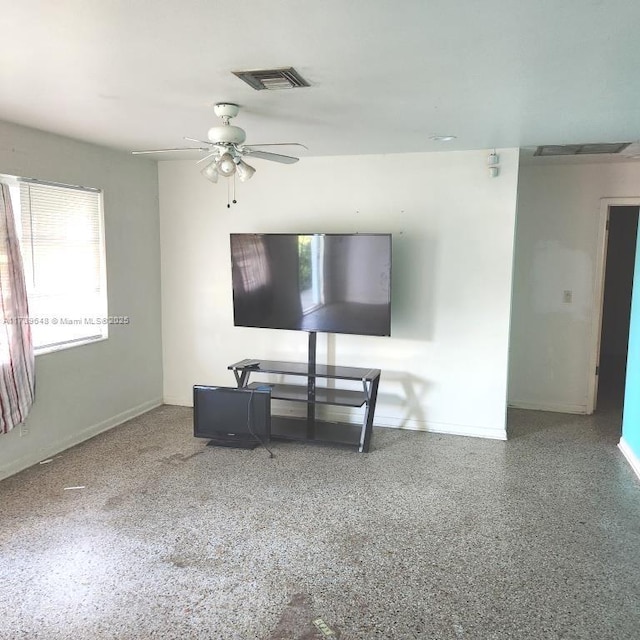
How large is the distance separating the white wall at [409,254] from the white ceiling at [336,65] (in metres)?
0.80

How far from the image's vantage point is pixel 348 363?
4930 millimetres

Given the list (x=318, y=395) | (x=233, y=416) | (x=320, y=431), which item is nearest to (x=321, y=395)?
(x=318, y=395)

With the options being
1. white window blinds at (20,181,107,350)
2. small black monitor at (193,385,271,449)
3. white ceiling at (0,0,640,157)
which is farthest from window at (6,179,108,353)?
small black monitor at (193,385,271,449)

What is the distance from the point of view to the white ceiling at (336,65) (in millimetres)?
1854

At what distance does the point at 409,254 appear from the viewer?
4.66 metres

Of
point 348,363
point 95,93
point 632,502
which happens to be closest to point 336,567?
point 632,502

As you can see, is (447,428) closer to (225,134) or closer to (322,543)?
(322,543)

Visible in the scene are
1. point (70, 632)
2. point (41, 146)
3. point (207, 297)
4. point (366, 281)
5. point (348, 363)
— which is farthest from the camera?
point (207, 297)

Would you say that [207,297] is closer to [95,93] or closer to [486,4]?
[95,93]

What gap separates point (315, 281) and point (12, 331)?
2232mm

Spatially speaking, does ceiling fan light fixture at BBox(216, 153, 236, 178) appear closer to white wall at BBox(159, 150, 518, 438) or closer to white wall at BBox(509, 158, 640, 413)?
white wall at BBox(159, 150, 518, 438)

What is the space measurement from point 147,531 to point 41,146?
2797 millimetres

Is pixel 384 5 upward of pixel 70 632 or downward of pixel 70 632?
upward

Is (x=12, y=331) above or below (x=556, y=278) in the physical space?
below
